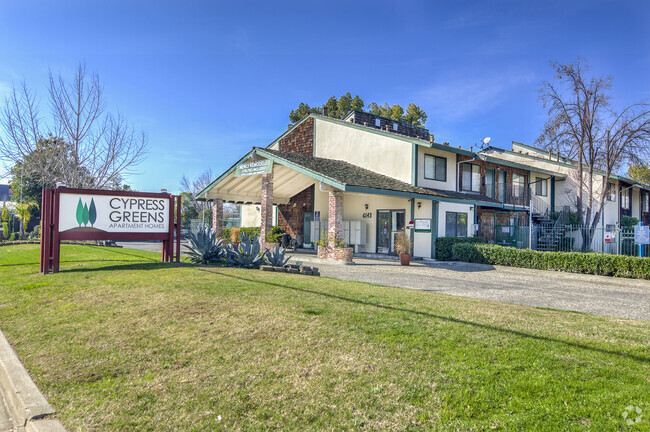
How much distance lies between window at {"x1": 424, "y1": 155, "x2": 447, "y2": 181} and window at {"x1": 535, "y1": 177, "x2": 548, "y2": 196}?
Result: 10.0 metres

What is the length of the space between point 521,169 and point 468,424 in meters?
26.6

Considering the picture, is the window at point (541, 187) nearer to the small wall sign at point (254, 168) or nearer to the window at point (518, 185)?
the window at point (518, 185)

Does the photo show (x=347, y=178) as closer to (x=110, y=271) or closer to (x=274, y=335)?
(x=110, y=271)

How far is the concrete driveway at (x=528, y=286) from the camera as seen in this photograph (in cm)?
877

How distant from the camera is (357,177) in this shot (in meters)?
18.6

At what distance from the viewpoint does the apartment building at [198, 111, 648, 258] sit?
19109mm

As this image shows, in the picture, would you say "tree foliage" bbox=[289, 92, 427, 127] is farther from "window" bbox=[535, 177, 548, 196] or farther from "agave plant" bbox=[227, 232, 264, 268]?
"agave plant" bbox=[227, 232, 264, 268]

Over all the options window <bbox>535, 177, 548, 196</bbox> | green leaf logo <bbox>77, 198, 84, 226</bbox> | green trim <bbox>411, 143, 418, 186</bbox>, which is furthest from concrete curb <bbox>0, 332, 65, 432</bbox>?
window <bbox>535, 177, 548, 196</bbox>

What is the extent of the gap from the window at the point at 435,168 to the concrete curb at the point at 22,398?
18.4 metres

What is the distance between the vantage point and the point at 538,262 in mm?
15805

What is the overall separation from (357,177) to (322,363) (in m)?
15.0

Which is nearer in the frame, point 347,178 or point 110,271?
point 110,271

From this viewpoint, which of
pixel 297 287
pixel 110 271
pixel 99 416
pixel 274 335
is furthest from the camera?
pixel 110 271

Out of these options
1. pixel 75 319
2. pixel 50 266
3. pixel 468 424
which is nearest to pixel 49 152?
pixel 50 266
